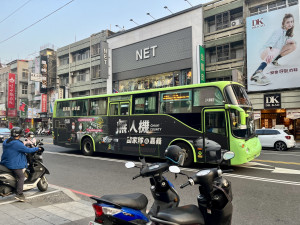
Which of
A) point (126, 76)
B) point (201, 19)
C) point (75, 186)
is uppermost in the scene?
point (201, 19)

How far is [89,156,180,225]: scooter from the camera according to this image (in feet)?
9.03

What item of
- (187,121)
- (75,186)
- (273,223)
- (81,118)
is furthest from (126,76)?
(273,223)

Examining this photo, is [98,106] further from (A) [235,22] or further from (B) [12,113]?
(B) [12,113]

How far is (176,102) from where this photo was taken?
32.9ft

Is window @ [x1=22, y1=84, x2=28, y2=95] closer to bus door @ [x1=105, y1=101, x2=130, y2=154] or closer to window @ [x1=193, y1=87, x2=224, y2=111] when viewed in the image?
bus door @ [x1=105, y1=101, x2=130, y2=154]

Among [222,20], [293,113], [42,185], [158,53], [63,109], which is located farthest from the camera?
[158,53]

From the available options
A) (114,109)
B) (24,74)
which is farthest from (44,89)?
(114,109)

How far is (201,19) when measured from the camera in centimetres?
2422

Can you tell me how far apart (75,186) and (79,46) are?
34.7 meters

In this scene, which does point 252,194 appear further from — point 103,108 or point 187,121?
point 103,108

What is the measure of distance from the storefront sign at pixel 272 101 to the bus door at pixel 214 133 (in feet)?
46.9

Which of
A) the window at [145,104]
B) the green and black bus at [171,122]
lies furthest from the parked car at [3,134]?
the window at [145,104]

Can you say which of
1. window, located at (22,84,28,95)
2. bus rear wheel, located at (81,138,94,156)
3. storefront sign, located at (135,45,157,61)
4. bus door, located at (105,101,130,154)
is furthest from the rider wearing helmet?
window, located at (22,84,28,95)

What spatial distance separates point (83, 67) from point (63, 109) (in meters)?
24.3
